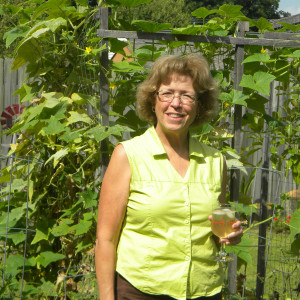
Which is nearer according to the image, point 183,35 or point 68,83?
point 183,35

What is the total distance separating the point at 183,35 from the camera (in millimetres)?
3328

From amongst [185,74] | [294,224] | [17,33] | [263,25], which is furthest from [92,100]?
[294,224]

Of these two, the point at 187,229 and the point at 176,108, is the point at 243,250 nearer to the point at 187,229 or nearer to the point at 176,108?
the point at 187,229

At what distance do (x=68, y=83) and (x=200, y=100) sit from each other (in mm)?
1397

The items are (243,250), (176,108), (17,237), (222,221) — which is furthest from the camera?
(17,237)

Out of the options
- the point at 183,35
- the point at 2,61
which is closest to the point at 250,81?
the point at 183,35

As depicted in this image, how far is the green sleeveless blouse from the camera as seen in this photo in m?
2.07

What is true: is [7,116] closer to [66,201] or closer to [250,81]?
[66,201]

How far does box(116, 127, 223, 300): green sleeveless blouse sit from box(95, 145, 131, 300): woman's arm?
26mm

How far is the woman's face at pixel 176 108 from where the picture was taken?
2189mm

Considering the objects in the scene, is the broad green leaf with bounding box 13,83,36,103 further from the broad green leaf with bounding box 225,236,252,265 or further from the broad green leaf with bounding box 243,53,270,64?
the broad green leaf with bounding box 225,236,252,265

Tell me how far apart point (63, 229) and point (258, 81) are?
138cm

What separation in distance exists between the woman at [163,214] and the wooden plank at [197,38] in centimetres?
103

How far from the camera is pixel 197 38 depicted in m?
3.35
